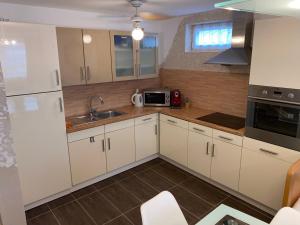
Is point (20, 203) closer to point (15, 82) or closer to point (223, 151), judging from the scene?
point (15, 82)

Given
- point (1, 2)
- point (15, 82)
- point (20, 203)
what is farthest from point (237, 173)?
point (1, 2)

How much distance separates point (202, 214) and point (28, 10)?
302cm

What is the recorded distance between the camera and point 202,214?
2387 millimetres

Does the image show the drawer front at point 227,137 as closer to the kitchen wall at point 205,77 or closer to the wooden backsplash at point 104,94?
the kitchen wall at point 205,77

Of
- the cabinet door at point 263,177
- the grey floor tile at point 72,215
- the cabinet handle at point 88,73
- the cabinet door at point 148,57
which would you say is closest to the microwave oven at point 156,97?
the cabinet door at point 148,57

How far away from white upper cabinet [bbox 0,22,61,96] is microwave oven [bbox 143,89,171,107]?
1.56 meters

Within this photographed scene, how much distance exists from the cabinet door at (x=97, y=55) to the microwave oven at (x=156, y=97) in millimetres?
799

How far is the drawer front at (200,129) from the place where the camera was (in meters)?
2.73

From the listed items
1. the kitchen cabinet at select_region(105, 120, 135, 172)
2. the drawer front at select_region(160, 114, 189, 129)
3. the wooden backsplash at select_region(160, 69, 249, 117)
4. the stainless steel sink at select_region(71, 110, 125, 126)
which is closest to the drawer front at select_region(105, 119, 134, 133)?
the kitchen cabinet at select_region(105, 120, 135, 172)

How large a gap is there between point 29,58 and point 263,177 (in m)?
2.66

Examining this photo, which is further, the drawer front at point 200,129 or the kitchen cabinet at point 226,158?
the drawer front at point 200,129

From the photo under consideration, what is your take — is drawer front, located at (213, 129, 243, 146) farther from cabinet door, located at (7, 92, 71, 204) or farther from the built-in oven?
cabinet door, located at (7, 92, 71, 204)

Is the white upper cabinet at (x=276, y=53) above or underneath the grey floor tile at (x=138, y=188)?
above

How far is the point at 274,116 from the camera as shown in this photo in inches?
84.4
